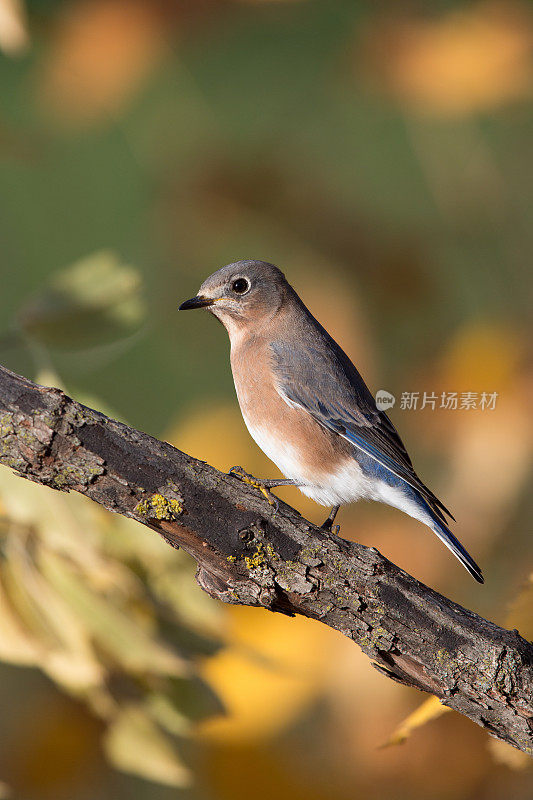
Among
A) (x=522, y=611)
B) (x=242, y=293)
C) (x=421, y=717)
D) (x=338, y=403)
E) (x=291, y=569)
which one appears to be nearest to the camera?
(x=291, y=569)

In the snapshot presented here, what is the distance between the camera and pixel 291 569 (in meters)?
1.17

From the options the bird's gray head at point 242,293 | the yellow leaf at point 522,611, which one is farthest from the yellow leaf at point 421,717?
the bird's gray head at point 242,293

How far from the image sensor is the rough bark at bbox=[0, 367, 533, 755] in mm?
1084

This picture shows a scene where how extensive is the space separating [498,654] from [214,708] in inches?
31.9

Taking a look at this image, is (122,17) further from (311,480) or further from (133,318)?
(311,480)

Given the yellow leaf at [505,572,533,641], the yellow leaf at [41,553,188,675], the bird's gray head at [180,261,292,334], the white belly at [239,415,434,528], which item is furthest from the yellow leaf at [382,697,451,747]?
the bird's gray head at [180,261,292,334]

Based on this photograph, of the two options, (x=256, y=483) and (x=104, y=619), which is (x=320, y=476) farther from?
(x=104, y=619)

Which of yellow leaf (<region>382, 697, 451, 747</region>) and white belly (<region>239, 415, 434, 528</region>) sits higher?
white belly (<region>239, 415, 434, 528</region>)

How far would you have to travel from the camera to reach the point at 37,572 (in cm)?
149

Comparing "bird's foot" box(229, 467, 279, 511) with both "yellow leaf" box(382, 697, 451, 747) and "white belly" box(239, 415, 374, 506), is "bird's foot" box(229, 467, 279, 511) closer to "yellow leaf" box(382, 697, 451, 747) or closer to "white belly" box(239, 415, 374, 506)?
"white belly" box(239, 415, 374, 506)

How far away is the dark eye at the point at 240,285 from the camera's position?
174 cm

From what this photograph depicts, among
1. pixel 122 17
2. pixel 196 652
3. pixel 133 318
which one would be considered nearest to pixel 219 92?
pixel 122 17

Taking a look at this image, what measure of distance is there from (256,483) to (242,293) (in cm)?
59

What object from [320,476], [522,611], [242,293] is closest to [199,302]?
[242,293]
